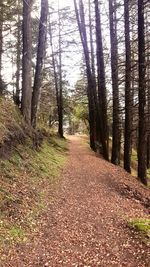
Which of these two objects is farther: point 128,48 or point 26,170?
point 128,48

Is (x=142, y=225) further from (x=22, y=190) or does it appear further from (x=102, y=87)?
(x=102, y=87)

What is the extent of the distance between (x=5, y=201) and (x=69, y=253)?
6.18 feet

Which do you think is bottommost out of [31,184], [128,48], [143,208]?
[143,208]

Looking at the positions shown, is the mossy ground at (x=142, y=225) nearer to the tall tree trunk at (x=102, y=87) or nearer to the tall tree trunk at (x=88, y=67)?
the tall tree trunk at (x=102, y=87)

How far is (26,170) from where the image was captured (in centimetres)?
1059

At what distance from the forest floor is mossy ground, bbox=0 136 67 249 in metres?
0.19

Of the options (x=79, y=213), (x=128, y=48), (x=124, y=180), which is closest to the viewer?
(x=79, y=213)

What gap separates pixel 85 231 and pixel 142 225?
4.25 feet

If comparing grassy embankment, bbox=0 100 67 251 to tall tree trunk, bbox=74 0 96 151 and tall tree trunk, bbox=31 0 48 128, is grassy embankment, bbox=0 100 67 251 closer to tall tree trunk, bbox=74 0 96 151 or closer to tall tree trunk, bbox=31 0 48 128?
tall tree trunk, bbox=31 0 48 128

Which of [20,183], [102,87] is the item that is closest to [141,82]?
[20,183]

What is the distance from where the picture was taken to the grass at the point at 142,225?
25.2 ft

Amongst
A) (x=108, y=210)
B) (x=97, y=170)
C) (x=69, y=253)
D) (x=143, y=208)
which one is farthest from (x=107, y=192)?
(x=69, y=253)

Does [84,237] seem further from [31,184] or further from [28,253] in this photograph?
[31,184]

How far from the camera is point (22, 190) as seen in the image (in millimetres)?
8805
